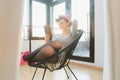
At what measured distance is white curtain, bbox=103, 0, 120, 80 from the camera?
1.31m

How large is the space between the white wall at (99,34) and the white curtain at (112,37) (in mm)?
1481

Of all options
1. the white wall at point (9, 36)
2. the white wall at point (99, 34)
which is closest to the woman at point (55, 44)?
the white wall at point (9, 36)

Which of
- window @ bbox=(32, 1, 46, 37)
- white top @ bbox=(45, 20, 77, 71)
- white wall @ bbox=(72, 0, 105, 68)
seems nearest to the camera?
white top @ bbox=(45, 20, 77, 71)

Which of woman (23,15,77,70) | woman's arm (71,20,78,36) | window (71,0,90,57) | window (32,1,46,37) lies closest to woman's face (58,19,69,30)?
woman (23,15,77,70)

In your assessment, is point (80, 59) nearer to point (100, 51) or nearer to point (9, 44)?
point (100, 51)

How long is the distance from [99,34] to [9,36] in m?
2.26

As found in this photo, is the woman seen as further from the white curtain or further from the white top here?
the white curtain

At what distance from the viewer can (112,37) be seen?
4.36ft

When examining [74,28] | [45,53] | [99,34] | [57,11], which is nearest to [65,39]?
[74,28]

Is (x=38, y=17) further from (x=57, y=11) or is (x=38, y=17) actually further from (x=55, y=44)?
(x=55, y=44)

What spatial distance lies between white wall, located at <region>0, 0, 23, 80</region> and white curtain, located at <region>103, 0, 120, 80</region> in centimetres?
80

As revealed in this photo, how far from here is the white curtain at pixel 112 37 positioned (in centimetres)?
131

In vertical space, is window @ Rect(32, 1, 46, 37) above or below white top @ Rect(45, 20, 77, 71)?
above

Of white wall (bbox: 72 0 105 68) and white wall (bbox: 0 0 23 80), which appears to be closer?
white wall (bbox: 0 0 23 80)
